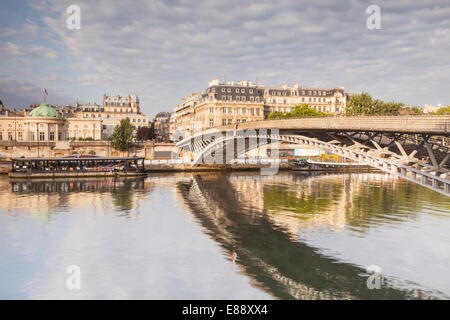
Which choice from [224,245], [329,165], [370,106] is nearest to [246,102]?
[329,165]

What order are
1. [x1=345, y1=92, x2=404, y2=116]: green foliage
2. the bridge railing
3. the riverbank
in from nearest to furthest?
1. the bridge railing
2. [x1=345, y1=92, x2=404, y2=116]: green foliage
3. the riverbank

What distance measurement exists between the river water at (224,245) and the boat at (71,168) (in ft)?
40.5

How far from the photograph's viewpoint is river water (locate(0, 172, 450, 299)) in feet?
54.1

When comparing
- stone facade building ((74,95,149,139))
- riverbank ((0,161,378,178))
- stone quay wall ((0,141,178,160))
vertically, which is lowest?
riverbank ((0,161,378,178))

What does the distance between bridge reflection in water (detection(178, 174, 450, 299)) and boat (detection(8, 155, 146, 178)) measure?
1090 centimetres

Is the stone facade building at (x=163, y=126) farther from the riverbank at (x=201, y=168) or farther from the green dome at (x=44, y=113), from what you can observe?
the riverbank at (x=201, y=168)

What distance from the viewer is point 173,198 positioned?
38.5 meters

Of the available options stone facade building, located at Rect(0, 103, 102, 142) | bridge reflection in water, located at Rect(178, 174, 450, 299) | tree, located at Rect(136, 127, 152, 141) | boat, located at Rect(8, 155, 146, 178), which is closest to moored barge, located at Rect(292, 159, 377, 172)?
bridge reflection in water, located at Rect(178, 174, 450, 299)

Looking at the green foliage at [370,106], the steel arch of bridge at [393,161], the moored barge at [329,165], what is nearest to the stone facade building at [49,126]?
the moored barge at [329,165]

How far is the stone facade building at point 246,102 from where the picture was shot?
7794 cm

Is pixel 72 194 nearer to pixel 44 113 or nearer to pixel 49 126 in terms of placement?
pixel 49 126

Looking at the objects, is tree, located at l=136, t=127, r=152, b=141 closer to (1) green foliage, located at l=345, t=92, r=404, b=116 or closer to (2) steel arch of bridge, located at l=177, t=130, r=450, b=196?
(1) green foliage, located at l=345, t=92, r=404, b=116

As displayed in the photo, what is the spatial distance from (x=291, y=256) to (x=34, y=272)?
11884mm
